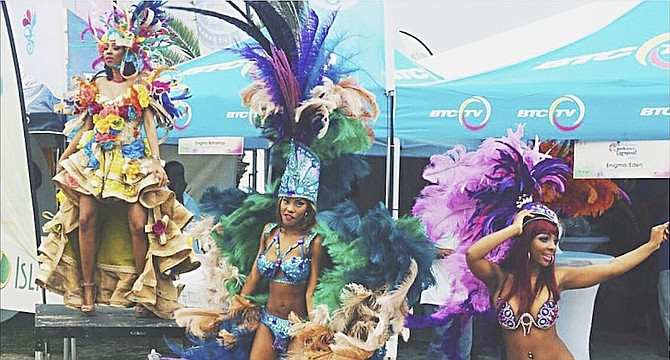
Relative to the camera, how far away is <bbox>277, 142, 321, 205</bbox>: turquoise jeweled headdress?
3.97 metres

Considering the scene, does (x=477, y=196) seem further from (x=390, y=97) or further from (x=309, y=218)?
(x=309, y=218)

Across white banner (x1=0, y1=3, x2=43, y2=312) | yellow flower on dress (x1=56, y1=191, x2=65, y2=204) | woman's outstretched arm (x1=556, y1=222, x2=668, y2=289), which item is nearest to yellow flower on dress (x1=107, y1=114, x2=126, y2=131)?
yellow flower on dress (x1=56, y1=191, x2=65, y2=204)

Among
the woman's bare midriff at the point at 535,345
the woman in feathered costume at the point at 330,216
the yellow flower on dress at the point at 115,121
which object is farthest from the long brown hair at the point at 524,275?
the yellow flower on dress at the point at 115,121

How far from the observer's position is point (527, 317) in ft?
13.4

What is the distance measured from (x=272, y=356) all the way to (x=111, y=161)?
47.9 inches

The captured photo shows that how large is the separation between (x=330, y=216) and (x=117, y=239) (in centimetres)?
120

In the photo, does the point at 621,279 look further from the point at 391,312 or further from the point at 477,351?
the point at 391,312

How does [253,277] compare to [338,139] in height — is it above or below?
below

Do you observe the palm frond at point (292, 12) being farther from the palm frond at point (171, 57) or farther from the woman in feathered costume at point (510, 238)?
the woman in feathered costume at point (510, 238)

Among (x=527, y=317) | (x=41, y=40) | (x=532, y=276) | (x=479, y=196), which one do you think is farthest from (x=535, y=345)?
(x=41, y=40)

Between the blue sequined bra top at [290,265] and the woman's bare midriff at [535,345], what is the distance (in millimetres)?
980

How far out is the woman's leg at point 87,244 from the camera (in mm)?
4445

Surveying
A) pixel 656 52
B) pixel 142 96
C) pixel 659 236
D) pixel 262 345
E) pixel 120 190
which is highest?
pixel 656 52

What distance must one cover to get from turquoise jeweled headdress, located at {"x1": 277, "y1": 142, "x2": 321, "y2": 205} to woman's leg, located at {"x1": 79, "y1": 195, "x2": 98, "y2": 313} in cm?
107
